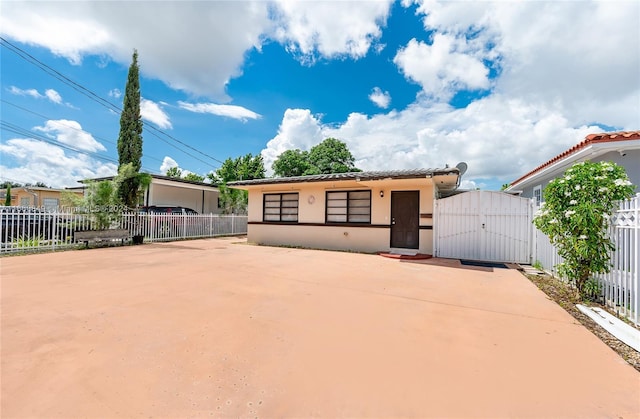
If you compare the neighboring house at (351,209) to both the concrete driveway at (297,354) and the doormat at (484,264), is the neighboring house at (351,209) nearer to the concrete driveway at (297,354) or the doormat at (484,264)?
the doormat at (484,264)

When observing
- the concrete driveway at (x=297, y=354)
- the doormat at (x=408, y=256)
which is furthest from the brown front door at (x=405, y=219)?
the concrete driveway at (x=297, y=354)

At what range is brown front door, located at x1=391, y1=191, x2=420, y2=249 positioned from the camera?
970 cm

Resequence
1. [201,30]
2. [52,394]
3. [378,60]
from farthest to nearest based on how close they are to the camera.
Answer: [378,60], [201,30], [52,394]

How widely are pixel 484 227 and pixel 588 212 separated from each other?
15.6 feet

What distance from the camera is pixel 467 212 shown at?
28.9 feet

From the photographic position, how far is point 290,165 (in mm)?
28922

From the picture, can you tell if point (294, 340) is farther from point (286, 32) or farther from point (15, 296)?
point (286, 32)


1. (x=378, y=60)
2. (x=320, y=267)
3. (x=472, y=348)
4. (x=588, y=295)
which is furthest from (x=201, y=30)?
(x=588, y=295)

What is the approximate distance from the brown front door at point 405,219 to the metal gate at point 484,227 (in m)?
0.71

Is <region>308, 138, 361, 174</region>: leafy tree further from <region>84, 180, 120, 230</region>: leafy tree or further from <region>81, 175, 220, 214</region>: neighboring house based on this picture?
<region>84, 180, 120, 230</region>: leafy tree

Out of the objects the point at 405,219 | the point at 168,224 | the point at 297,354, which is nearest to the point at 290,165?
the point at 168,224

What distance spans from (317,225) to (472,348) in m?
8.77

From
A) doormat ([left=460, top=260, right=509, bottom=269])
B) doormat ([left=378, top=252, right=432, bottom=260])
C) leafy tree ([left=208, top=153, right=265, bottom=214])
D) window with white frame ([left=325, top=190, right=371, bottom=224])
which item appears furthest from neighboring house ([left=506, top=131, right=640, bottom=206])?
leafy tree ([left=208, top=153, right=265, bottom=214])

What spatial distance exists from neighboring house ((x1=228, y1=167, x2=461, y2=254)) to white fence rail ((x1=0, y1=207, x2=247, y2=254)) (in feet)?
12.5
